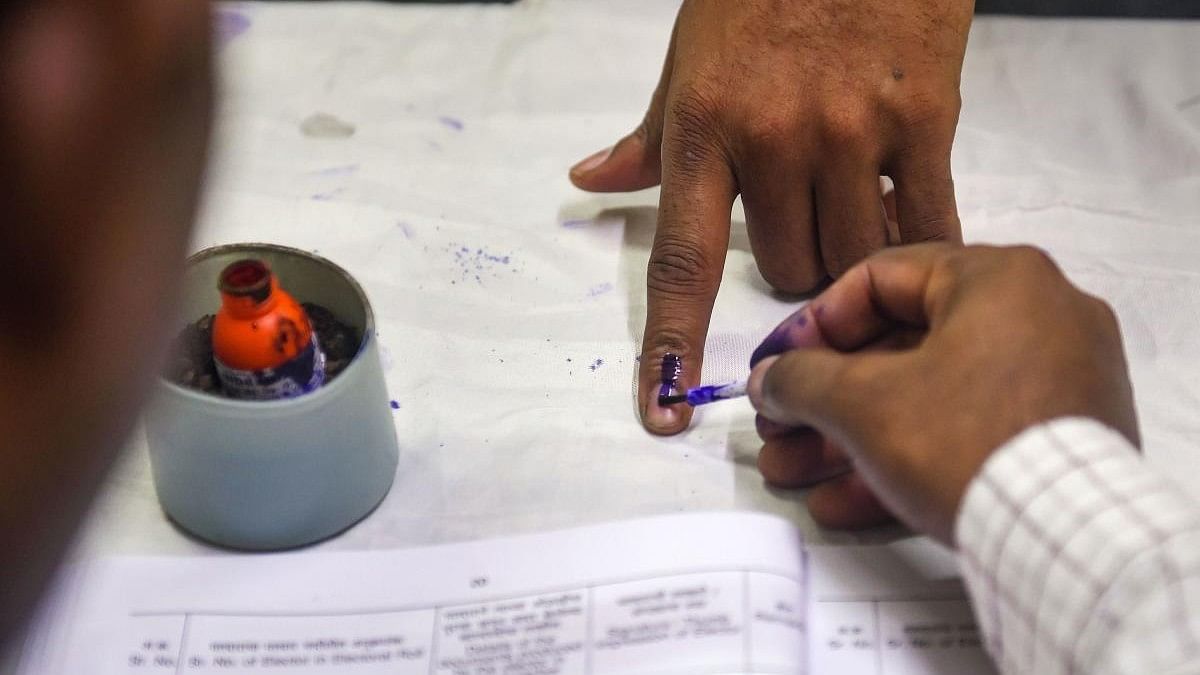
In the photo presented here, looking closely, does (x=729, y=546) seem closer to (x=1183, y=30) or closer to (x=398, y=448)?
(x=398, y=448)

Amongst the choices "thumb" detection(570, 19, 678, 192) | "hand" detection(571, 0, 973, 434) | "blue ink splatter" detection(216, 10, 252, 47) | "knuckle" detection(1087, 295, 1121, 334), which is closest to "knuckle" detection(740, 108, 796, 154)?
"hand" detection(571, 0, 973, 434)

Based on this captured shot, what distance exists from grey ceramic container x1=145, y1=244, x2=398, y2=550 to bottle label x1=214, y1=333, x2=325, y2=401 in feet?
0.08

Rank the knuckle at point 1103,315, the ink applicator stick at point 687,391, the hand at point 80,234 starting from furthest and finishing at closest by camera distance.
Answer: the ink applicator stick at point 687,391
the knuckle at point 1103,315
the hand at point 80,234

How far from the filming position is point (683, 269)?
771 millimetres

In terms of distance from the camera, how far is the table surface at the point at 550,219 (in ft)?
2.37

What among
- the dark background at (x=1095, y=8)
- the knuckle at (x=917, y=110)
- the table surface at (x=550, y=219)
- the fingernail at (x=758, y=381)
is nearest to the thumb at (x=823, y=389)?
the fingernail at (x=758, y=381)

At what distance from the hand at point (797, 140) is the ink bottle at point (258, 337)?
24cm

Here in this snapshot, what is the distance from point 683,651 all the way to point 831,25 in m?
0.45

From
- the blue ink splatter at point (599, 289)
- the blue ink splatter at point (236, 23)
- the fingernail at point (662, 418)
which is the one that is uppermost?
the fingernail at point (662, 418)

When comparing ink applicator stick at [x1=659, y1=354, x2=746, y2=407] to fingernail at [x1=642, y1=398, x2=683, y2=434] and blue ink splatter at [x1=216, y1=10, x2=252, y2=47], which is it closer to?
fingernail at [x1=642, y1=398, x2=683, y2=434]

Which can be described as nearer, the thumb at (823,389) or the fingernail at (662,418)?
the thumb at (823,389)

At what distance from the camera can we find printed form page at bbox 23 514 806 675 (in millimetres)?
609

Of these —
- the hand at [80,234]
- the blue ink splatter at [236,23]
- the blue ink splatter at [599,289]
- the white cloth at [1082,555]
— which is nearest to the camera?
the hand at [80,234]

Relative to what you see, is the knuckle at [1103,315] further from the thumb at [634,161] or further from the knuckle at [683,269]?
the thumb at [634,161]
